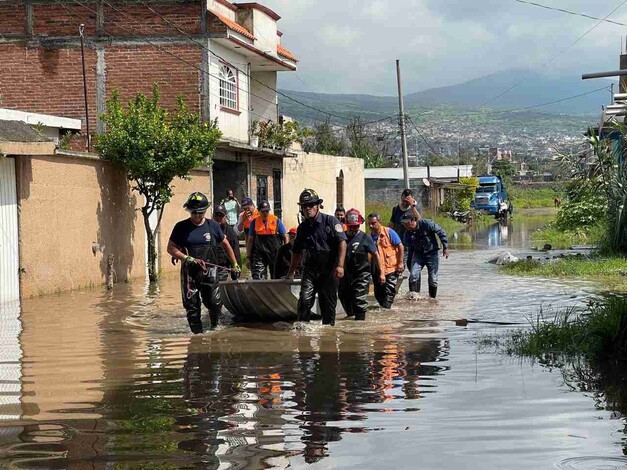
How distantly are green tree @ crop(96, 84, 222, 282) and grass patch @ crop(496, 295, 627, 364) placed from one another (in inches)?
449

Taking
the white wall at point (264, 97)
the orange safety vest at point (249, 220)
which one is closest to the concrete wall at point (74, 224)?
the orange safety vest at point (249, 220)

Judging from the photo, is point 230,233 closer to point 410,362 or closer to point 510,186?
point 410,362

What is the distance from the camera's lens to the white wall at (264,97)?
35.8 meters

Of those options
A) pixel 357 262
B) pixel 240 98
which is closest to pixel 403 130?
pixel 240 98

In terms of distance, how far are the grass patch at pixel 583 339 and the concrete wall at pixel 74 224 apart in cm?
931

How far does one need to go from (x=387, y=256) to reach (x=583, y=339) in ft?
17.9

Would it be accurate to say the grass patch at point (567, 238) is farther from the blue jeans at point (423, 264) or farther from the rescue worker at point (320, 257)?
the rescue worker at point (320, 257)

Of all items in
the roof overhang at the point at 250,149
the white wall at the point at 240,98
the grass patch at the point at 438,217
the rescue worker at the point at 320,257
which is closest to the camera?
the rescue worker at the point at 320,257

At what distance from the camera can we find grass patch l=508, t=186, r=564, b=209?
104000 mm

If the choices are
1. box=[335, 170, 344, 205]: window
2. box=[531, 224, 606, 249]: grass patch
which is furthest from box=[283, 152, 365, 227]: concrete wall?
box=[531, 224, 606, 249]: grass patch

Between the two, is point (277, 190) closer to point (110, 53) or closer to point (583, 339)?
point (110, 53)

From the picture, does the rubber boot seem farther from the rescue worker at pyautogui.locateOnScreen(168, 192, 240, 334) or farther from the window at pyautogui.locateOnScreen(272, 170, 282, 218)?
Answer: the window at pyautogui.locateOnScreen(272, 170, 282, 218)

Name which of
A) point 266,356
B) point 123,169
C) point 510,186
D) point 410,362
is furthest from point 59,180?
point 510,186

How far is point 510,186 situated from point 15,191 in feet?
328
